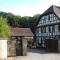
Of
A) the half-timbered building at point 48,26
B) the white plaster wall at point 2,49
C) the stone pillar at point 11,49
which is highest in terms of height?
the half-timbered building at point 48,26

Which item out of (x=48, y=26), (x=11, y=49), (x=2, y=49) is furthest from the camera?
(x=48, y=26)

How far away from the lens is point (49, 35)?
4709 centimetres

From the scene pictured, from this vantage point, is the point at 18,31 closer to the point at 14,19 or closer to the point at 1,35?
the point at 14,19

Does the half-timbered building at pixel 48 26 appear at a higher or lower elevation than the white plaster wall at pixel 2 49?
higher

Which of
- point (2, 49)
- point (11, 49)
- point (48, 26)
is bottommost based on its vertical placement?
point (11, 49)

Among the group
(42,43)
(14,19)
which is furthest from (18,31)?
(14,19)

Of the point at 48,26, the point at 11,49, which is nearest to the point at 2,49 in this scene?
the point at 11,49

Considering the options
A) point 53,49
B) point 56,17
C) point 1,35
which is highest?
point 56,17

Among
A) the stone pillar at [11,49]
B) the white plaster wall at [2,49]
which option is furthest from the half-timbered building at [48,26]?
the white plaster wall at [2,49]

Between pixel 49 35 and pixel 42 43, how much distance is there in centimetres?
289

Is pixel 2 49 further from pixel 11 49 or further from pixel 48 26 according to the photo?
pixel 48 26

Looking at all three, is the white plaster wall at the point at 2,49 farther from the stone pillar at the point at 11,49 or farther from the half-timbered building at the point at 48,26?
the half-timbered building at the point at 48,26

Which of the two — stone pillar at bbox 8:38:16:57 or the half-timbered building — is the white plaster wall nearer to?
stone pillar at bbox 8:38:16:57

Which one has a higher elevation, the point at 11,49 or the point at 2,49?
the point at 2,49
